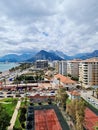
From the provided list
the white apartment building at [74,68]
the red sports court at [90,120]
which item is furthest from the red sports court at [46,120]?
the white apartment building at [74,68]

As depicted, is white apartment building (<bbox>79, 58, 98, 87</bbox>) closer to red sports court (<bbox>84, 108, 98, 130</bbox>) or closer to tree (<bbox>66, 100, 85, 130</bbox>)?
red sports court (<bbox>84, 108, 98, 130</bbox>)

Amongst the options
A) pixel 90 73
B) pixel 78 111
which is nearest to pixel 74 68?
pixel 90 73

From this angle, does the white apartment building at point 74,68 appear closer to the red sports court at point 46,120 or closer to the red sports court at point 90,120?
the red sports court at point 90,120

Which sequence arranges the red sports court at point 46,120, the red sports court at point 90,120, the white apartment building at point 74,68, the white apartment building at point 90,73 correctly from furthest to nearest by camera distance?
the white apartment building at point 74,68 → the white apartment building at point 90,73 → the red sports court at point 90,120 → the red sports court at point 46,120

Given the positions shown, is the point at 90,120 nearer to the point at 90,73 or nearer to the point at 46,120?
the point at 46,120

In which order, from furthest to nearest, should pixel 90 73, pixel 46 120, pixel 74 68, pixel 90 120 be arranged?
pixel 74 68, pixel 90 73, pixel 46 120, pixel 90 120

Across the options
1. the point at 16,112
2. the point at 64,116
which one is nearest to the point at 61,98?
the point at 64,116
